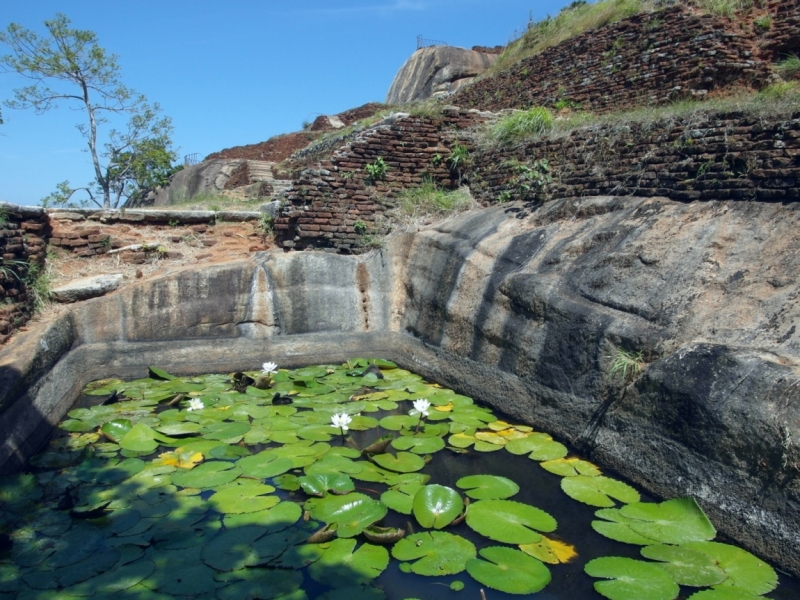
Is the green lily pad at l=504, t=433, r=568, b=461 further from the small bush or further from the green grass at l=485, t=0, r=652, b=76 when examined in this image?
the green grass at l=485, t=0, r=652, b=76

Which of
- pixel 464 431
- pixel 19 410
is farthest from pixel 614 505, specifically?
pixel 19 410

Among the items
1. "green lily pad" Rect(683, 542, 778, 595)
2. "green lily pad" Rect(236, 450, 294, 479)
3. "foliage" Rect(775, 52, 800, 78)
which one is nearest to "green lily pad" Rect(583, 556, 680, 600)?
"green lily pad" Rect(683, 542, 778, 595)

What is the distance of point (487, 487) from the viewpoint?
3.70 meters

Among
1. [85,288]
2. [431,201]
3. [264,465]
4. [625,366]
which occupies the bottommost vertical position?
[264,465]

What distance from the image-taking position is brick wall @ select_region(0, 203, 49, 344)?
5316 millimetres

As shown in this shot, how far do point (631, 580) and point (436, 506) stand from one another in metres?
1.02

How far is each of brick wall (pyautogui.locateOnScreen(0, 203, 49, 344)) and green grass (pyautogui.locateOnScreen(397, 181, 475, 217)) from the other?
3.84 metres

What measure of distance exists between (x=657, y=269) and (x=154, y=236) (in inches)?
223

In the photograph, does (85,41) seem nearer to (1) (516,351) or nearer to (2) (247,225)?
(2) (247,225)

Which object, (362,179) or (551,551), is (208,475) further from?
(362,179)

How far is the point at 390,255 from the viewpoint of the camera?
722 centimetres

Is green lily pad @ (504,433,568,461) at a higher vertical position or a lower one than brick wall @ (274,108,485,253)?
lower

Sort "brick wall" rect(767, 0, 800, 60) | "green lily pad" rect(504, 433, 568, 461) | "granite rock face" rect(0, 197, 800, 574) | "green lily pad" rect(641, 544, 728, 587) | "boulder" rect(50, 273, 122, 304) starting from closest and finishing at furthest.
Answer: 1. "green lily pad" rect(641, 544, 728, 587)
2. "granite rock face" rect(0, 197, 800, 574)
3. "green lily pad" rect(504, 433, 568, 461)
4. "boulder" rect(50, 273, 122, 304)
5. "brick wall" rect(767, 0, 800, 60)

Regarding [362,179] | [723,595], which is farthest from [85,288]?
[723,595]
